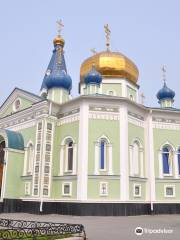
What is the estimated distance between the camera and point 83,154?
44.2 ft

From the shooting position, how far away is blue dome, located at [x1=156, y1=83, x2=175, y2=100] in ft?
61.8

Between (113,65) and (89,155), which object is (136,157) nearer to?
(89,155)

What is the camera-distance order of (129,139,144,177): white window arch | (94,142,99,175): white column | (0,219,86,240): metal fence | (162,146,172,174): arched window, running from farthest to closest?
(162,146,172,174): arched window, (129,139,144,177): white window arch, (94,142,99,175): white column, (0,219,86,240): metal fence

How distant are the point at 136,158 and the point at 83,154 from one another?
3.01 metres

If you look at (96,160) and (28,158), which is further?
(28,158)

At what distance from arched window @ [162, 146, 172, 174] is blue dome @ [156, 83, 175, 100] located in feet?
14.7

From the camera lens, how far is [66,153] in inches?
573

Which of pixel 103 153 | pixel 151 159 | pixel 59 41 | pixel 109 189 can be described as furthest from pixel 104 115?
pixel 59 41

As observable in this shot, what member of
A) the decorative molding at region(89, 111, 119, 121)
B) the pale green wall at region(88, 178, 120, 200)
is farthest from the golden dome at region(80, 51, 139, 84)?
the pale green wall at region(88, 178, 120, 200)

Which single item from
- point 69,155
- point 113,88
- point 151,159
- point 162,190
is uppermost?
point 113,88

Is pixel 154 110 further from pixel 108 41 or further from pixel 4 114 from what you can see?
pixel 4 114

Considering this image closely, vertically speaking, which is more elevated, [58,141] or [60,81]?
[60,81]

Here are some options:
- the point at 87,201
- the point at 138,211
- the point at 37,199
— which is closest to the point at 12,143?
the point at 37,199

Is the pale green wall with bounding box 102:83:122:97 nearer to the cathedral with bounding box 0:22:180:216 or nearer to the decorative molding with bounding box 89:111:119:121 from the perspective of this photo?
the cathedral with bounding box 0:22:180:216
